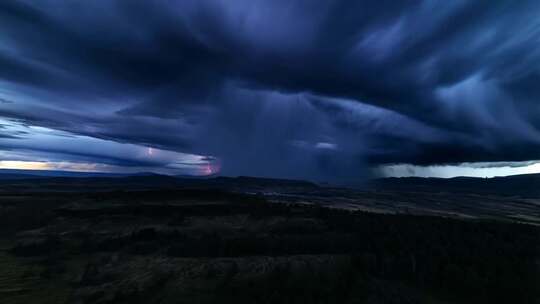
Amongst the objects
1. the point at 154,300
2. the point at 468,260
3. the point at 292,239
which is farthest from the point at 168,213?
the point at 468,260

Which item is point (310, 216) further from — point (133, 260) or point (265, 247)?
point (133, 260)

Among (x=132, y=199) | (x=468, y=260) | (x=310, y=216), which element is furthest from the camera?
(x=132, y=199)

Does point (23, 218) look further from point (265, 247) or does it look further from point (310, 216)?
point (310, 216)

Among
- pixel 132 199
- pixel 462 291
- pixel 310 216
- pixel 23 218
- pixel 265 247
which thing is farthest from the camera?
pixel 132 199

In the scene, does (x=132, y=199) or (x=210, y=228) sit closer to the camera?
(x=210, y=228)

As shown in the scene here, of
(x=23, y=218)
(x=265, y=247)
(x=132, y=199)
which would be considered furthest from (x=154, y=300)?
(x=132, y=199)

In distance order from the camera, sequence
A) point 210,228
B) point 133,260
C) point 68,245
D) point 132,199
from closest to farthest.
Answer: point 133,260 → point 68,245 → point 210,228 → point 132,199
